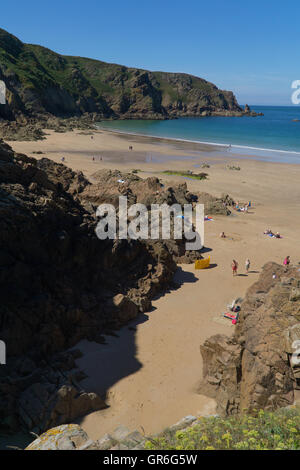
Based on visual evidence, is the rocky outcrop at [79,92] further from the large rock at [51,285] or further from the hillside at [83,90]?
the large rock at [51,285]

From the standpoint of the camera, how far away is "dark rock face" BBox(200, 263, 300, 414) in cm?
768

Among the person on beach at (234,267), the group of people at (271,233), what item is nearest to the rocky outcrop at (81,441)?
the person on beach at (234,267)

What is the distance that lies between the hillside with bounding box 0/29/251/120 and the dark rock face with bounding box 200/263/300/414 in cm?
7943

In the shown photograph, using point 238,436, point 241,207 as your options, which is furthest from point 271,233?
point 238,436

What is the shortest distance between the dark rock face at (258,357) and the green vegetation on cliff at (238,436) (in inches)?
73.5

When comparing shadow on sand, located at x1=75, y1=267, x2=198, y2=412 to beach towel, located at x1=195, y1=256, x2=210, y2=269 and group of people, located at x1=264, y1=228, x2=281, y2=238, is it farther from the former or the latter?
group of people, located at x1=264, y1=228, x2=281, y2=238

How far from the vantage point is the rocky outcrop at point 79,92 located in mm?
90938

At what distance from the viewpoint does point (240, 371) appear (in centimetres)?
873

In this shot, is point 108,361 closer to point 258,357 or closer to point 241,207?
point 258,357

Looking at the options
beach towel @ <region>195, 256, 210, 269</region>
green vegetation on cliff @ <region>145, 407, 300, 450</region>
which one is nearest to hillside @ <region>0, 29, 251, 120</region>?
beach towel @ <region>195, 256, 210, 269</region>

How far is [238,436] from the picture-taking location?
5.12 metres

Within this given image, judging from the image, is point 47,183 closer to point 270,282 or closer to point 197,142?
point 270,282

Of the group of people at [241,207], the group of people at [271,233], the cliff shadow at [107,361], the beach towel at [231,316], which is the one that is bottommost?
the cliff shadow at [107,361]
